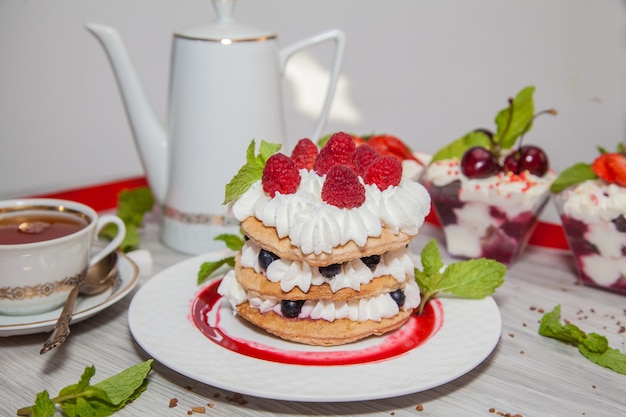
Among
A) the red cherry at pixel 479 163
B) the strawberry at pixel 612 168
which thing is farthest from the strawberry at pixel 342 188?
the strawberry at pixel 612 168

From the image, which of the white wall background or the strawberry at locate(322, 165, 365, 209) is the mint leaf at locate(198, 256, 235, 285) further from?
the white wall background

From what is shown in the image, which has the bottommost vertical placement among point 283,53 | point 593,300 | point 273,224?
point 593,300

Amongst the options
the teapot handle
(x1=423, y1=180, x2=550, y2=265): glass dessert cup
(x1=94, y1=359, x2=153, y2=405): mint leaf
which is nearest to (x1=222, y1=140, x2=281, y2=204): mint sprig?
(x1=94, y1=359, x2=153, y2=405): mint leaf

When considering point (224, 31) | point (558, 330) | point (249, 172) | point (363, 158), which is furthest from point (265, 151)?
point (558, 330)

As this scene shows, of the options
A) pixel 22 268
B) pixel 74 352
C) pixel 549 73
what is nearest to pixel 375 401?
pixel 74 352

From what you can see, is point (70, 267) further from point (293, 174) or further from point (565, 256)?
point (565, 256)

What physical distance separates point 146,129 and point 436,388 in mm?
1009

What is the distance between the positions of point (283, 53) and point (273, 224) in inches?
26.1

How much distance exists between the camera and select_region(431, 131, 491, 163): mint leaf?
1797 mm

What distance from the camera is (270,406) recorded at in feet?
3.64

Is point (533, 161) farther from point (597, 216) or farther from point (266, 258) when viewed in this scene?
point (266, 258)

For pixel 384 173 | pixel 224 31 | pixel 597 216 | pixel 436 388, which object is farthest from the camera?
pixel 224 31

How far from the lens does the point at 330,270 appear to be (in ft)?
3.95

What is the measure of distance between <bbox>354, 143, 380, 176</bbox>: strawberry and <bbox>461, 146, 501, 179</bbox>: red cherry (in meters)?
0.45
